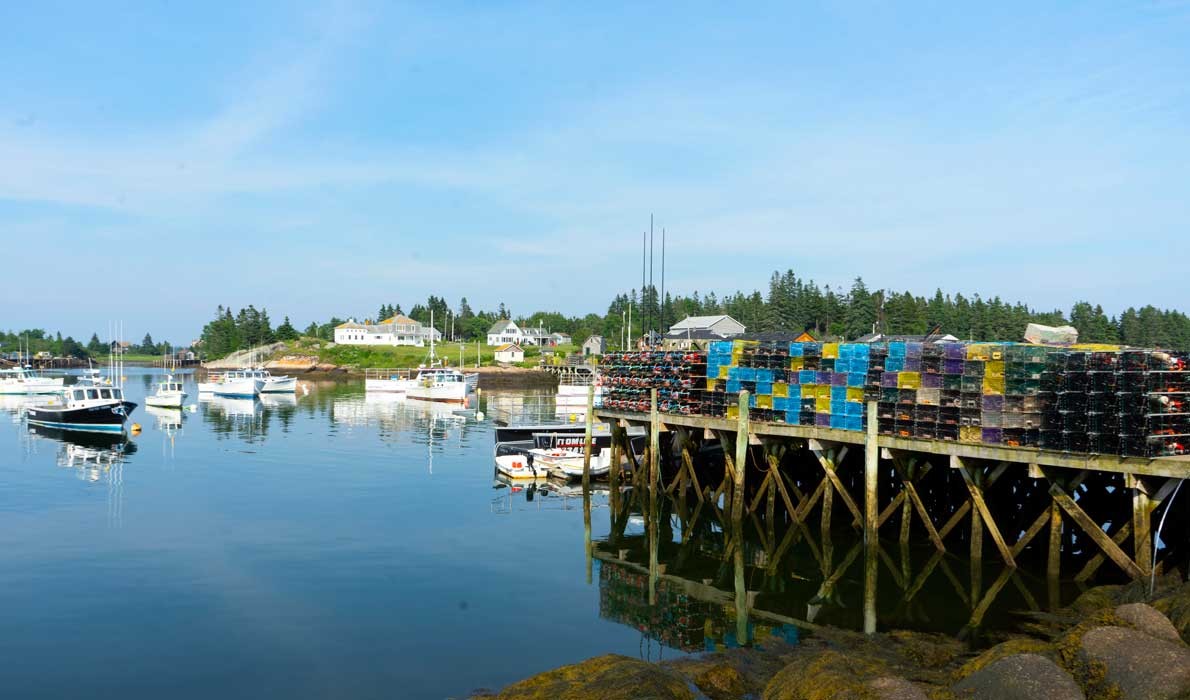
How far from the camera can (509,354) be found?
16462cm

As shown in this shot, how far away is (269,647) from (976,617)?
15.9 m

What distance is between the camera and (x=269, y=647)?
19578 millimetres

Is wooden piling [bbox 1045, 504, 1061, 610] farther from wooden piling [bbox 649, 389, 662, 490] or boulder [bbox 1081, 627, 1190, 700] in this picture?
wooden piling [bbox 649, 389, 662, 490]

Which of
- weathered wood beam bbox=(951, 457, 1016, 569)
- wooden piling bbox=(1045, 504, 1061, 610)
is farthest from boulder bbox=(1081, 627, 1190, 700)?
weathered wood beam bbox=(951, 457, 1016, 569)

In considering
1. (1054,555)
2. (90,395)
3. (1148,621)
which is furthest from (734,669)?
(90,395)

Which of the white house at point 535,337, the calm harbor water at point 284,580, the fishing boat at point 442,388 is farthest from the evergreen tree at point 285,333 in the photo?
the calm harbor water at point 284,580

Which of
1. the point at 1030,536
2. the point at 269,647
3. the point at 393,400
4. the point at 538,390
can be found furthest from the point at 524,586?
the point at 538,390

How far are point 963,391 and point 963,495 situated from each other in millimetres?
7208

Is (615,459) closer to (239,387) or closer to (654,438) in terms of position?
(654,438)

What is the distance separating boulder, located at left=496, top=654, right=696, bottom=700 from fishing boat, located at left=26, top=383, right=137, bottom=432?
5601 cm

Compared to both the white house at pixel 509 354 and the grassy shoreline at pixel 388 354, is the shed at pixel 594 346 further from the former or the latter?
the white house at pixel 509 354

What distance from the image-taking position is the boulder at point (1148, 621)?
14.1 m

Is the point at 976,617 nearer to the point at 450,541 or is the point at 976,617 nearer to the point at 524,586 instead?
the point at 524,586

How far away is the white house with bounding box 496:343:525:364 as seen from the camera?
162500 millimetres
